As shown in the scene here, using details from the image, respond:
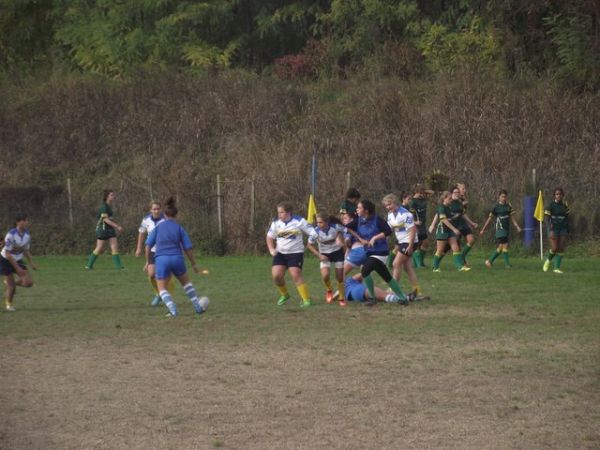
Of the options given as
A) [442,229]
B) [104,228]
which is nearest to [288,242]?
[442,229]

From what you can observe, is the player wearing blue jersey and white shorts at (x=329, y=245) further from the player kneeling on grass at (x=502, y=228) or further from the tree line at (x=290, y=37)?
the tree line at (x=290, y=37)

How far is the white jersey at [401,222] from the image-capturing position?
20.7 m

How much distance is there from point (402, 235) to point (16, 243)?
6.79 metres

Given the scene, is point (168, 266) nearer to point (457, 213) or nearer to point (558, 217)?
point (457, 213)

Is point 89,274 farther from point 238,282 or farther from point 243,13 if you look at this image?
point 243,13

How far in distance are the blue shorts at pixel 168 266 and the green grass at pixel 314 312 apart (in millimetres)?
693

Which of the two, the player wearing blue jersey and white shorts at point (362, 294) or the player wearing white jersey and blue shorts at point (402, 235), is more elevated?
the player wearing white jersey and blue shorts at point (402, 235)

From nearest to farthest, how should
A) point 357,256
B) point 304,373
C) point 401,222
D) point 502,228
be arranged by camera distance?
point 304,373
point 357,256
point 401,222
point 502,228

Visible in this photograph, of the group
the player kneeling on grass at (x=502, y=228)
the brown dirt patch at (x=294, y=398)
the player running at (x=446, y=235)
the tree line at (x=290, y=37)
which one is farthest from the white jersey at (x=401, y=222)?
the tree line at (x=290, y=37)

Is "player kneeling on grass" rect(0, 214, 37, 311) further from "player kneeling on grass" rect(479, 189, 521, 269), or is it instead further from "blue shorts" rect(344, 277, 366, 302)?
"player kneeling on grass" rect(479, 189, 521, 269)

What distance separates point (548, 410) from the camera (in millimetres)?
10680

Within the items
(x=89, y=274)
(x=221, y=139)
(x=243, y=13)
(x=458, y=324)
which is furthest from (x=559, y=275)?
(x=243, y=13)

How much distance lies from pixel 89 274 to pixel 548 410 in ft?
62.0

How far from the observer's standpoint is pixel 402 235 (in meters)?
21.3
